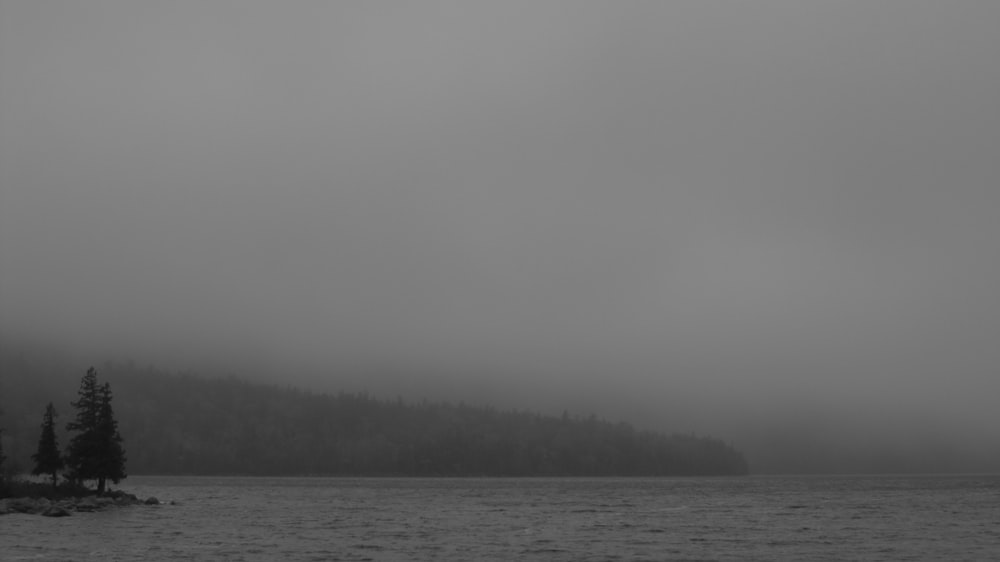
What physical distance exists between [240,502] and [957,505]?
103m

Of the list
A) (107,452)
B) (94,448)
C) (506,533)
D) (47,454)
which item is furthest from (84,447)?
(506,533)

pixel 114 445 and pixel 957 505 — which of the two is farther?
pixel 957 505

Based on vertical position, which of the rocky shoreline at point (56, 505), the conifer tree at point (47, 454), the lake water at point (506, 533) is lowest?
the lake water at point (506, 533)

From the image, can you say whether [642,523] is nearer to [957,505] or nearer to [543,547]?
[543,547]

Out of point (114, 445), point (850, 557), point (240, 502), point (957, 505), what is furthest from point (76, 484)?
point (957, 505)

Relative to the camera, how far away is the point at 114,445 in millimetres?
Answer: 128875

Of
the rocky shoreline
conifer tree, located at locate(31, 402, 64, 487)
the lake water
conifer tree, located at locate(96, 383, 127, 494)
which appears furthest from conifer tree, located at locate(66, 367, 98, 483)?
the lake water

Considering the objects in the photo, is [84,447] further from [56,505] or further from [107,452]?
[56,505]

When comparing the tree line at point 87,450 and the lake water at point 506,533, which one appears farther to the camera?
the tree line at point 87,450

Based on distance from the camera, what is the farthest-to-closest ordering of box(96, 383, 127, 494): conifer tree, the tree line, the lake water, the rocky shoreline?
box(96, 383, 127, 494): conifer tree → the tree line → the rocky shoreline → the lake water

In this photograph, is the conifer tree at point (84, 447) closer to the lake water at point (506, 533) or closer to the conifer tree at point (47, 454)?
the conifer tree at point (47, 454)

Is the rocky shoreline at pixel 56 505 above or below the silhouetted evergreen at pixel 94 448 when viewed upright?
below

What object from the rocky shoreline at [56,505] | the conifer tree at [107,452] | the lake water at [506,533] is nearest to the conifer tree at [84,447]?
the conifer tree at [107,452]

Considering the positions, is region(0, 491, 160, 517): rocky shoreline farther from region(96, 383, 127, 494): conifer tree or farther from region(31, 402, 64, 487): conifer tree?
region(31, 402, 64, 487): conifer tree
